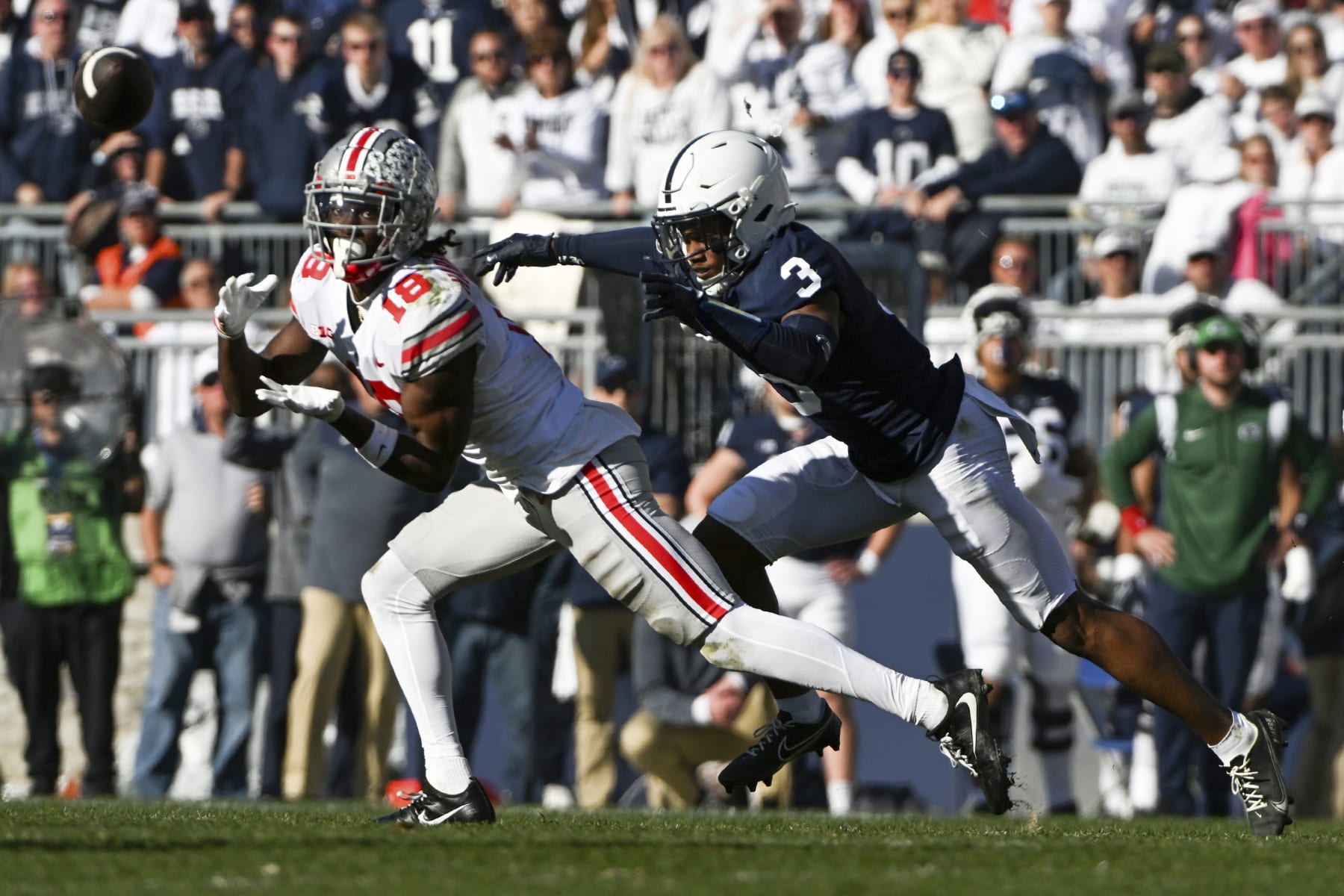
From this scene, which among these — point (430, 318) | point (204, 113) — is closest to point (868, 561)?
point (430, 318)

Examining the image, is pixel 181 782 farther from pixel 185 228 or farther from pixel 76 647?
pixel 185 228

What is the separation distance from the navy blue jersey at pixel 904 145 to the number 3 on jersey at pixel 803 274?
5.62 metres

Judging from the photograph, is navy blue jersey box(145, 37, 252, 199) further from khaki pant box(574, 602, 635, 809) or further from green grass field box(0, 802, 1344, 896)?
green grass field box(0, 802, 1344, 896)

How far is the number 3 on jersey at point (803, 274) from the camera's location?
17.9 feet

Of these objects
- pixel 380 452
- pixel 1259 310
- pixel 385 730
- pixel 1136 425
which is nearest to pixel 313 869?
pixel 380 452

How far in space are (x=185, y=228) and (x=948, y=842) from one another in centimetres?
721

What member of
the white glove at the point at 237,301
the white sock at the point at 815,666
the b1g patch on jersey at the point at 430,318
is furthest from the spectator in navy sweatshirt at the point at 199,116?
the white sock at the point at 815,666

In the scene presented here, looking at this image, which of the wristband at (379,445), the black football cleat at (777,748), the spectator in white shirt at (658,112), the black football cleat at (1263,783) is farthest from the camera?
the spectator in white shirt at (658,112)

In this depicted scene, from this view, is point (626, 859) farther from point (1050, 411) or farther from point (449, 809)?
point (1050, 411)

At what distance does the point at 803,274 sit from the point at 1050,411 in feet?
12.6

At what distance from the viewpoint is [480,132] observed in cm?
1166

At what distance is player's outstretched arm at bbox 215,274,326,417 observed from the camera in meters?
5.62

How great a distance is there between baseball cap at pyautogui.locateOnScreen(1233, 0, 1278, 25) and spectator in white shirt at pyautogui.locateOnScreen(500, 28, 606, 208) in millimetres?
3788

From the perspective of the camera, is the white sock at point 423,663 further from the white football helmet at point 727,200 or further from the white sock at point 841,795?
the white sock at point 841,795
